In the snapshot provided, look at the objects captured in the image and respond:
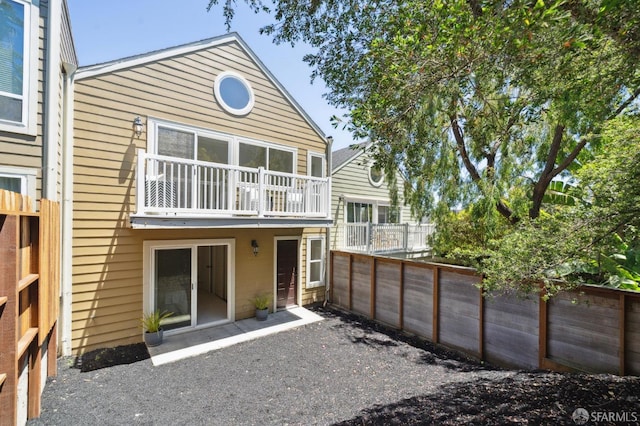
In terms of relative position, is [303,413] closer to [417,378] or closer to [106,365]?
[417,378]

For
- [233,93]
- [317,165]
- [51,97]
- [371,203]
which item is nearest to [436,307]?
[317,165]

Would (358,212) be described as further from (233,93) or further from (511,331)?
(511,331)

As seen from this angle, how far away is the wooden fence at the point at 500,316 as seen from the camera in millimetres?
4043

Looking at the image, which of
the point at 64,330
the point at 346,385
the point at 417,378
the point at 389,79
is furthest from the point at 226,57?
the point at 417,378

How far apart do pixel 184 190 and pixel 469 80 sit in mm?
5540

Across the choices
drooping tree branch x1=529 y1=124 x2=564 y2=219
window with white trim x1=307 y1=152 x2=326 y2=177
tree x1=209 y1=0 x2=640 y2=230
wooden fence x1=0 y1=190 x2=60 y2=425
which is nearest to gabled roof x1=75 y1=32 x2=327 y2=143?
window with white trim x1=307 y1=152 x2=326 y2=177

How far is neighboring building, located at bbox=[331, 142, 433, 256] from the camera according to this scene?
962cm

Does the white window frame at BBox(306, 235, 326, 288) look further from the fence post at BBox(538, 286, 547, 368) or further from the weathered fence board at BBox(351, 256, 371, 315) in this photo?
the fence post at BBox(538, 286, 547, 368)

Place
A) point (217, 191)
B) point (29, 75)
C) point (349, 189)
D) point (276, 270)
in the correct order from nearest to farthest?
point (29, 75) → point (217, 191) → point (276, 270) → point (349, 189)

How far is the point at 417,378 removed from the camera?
183 inches

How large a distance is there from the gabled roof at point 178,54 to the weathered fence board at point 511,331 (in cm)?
665

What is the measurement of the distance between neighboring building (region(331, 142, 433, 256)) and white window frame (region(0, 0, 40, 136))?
7.33 metres

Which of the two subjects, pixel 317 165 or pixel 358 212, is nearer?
pixel 317 165

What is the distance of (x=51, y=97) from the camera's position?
440 centimetres
